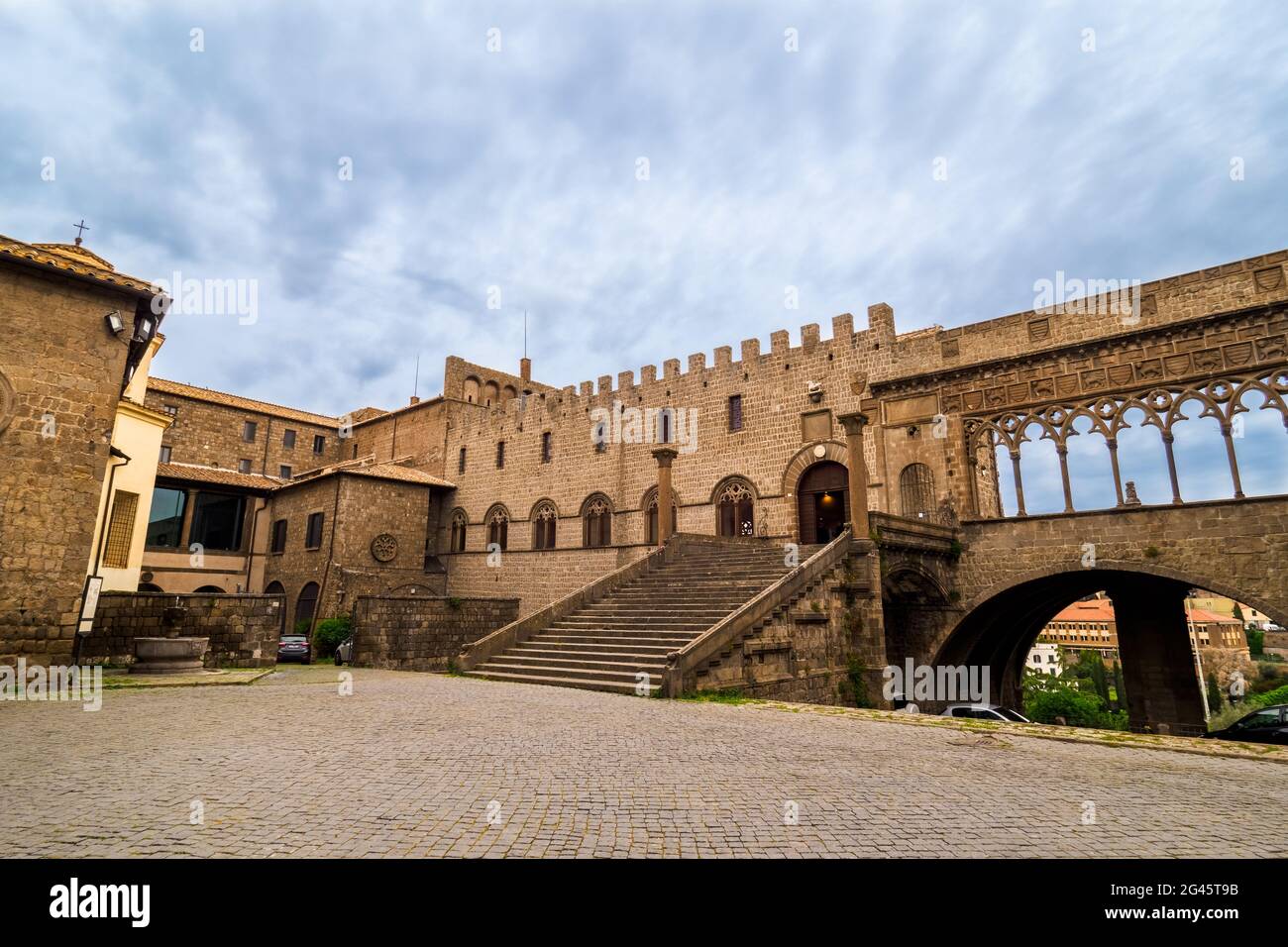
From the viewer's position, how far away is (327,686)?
1142 cm

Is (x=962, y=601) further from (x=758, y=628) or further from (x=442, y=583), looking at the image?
(x=442, y=583)

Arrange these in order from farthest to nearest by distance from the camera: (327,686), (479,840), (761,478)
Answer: (761,478) → (327,686) → (479,840)

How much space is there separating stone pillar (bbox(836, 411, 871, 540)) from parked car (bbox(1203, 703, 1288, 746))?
751cm

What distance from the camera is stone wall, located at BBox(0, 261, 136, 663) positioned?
10.1 metres

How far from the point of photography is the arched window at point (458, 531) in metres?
31.0

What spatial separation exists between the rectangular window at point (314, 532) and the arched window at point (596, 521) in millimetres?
11177

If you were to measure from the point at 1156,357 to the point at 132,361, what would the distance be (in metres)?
23.4

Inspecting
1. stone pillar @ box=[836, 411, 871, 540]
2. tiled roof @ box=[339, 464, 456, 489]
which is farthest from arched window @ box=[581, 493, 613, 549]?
stone pillar @ box=[836, 411, 871, 540]

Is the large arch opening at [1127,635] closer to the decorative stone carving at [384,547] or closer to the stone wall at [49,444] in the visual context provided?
the stone wall at [49,444]

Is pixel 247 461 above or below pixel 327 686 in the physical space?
above

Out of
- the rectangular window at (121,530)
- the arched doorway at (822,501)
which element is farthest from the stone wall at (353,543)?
the arched doorway at (822,501)

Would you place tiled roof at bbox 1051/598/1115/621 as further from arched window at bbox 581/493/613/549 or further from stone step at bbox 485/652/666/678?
stone step at bbox 485/652/666/678

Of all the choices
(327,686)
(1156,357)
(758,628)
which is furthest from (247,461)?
(1156,357)

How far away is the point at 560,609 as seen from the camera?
15297 mm
